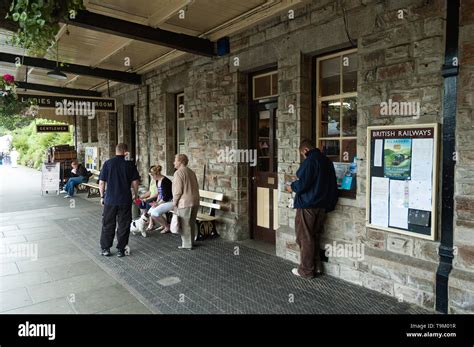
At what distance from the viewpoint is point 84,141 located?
15.5 meters

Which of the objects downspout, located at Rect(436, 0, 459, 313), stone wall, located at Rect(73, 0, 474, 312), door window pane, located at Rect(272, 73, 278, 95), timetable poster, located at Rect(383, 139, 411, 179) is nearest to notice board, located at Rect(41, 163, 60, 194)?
stone wall, located at Rect(73, 0, 474, 312)

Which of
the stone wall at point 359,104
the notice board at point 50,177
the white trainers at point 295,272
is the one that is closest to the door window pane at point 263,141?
the stone wall at point 359,104

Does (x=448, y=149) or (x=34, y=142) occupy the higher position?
(x=34, y=142)

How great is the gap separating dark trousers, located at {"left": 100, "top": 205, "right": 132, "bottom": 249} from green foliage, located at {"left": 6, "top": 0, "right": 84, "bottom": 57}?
3111mm

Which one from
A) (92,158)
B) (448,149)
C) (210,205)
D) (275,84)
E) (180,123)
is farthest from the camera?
(92,158)

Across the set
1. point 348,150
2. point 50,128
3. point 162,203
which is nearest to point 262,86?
point 348,150

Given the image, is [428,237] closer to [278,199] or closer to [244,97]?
[278,199]

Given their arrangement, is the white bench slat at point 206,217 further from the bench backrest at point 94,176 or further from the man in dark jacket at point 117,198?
the bench backrest at point 94,176

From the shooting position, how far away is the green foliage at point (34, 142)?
24359 millimetres

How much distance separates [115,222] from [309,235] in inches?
116

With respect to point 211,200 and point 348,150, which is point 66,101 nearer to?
point 211,200

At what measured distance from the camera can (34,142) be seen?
1131 inches

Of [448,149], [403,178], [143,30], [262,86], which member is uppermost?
[143,30]

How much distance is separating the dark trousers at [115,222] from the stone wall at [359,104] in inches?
70.0
